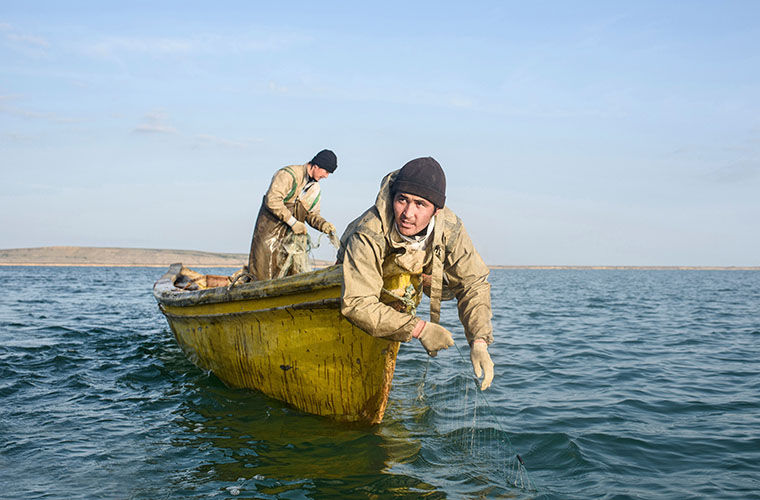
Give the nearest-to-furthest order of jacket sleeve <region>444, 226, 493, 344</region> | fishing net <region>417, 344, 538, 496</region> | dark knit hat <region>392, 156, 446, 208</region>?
dark knit hat <region>392, 156, 446, 208</region> → jacket sleeve <region>444, 226, 493, 344</region> → fishing net <region>417, 344, 538, 496</region>

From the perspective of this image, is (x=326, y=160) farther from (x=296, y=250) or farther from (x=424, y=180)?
(x=424, y=180)

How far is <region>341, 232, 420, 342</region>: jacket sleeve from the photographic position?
12.7ft

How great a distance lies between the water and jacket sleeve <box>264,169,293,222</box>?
89.8 inches

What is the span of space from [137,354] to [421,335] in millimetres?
8087

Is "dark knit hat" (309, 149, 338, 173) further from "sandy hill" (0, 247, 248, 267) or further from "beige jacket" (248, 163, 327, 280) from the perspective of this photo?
"sandy hill" (0, 247, 248, 267)

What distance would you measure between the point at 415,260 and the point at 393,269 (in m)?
0.23

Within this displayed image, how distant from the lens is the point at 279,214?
7309 millimetres

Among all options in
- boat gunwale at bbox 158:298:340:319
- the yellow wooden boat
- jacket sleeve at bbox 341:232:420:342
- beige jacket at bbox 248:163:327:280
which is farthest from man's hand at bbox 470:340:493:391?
beige jacket at bbox 248:163:327:280

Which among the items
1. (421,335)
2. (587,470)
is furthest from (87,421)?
(587,470)

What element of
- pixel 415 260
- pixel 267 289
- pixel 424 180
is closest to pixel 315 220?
pixel 267 289

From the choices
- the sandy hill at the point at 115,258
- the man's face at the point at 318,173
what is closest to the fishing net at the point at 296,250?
the man's face at the point at 318,173

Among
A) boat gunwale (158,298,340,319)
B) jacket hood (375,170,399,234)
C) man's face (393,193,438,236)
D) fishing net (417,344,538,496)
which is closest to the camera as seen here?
man's face (393,193,438,236)

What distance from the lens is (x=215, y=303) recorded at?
22.0 ft

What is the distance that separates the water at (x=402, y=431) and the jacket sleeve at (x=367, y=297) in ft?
4.35
